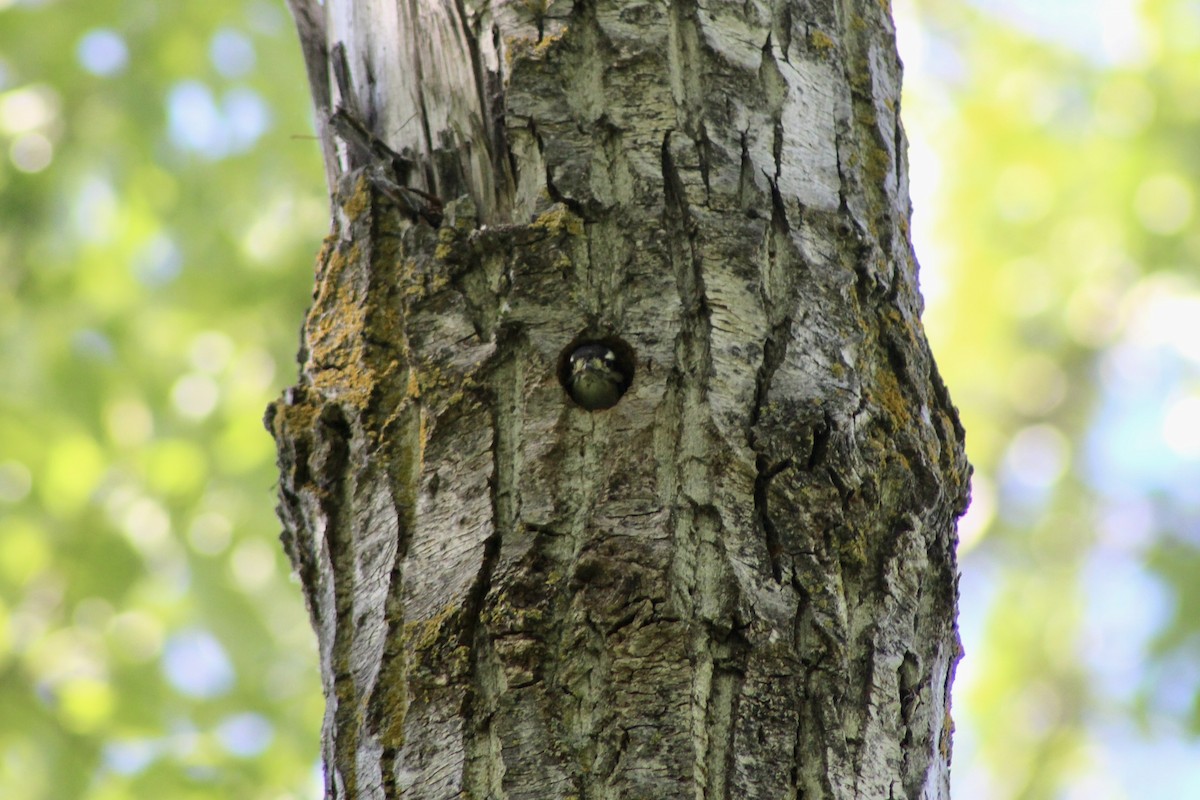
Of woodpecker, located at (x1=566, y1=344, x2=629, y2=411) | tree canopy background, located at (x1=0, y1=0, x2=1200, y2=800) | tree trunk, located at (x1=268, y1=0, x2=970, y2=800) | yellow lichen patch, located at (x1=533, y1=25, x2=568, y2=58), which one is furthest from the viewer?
tree canopy background, located at (x1=0, y1=0, x2=1200, y2=800)

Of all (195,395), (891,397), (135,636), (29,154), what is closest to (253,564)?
(135,636)

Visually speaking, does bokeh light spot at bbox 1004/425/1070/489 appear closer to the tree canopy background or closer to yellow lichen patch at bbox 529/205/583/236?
the tree canopy background

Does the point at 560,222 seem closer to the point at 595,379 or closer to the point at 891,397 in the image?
the point at 595,379

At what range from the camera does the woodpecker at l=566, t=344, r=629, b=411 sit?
4.09 ft

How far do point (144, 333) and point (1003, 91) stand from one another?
4.40 m

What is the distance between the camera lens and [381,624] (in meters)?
1.22

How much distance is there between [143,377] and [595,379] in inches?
Result: 135

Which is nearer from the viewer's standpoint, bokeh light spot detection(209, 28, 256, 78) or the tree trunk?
the tree trunk

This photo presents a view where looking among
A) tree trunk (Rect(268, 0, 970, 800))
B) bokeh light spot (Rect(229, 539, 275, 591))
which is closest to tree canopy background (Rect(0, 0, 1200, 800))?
bokeh light spot (Rect(229, 539, 275, 591))

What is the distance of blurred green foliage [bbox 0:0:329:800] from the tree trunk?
112 inches

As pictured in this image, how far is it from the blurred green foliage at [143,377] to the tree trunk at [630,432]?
286 centimetres

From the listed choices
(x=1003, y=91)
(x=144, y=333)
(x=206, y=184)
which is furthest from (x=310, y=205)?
(x=1003, y=91)

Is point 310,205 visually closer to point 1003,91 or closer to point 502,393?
point 502,393

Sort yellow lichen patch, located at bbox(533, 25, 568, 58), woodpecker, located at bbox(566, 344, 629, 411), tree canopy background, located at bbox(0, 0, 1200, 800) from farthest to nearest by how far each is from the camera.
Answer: tree canopy background, located at bbox(0, 0, 1200, 800), yellow lichen patch, located at bbox(533, 25, 568, 58), woodpecker, located at bbox(566, 344, 629, 411)
